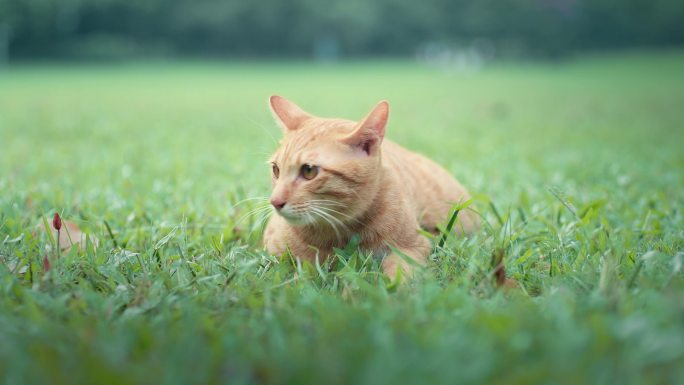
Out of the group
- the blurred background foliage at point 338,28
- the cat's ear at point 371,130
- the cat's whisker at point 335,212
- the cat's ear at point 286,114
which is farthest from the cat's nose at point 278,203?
the blurred background foliage at point 338,28

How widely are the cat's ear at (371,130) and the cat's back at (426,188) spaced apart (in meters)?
0.20

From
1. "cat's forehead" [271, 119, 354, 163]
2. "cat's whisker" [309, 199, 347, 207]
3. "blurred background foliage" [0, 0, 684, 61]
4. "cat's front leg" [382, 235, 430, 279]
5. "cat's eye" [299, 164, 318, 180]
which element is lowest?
"blurred background foliage" [0, 0, 684, 61]

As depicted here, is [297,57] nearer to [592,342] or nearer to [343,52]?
[343,52]

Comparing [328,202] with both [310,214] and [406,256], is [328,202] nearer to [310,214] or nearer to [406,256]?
[310,214]

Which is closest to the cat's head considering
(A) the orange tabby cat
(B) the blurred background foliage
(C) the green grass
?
(A) the orange tabby cat

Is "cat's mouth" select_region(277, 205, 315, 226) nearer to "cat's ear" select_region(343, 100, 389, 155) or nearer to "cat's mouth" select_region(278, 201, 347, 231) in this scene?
"cat's mouth" select_region(278, 201, 347, 231)

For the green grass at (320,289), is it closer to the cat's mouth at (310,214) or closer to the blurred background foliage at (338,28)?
the cat's mouth at (310,214)

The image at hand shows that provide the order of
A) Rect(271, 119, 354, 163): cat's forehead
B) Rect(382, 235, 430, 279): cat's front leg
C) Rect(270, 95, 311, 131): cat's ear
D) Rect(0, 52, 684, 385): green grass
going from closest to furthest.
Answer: Rect(0, 52, 684, 385): green grass < Rect(382, 235, 430, 279): cat's front leg < Rect(271, 119, 354, 163): cat's forehead < Rect(270, 95, 311, 131): cat's ear

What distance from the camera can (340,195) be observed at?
209 cm

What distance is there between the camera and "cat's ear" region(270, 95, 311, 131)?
92.9 inches

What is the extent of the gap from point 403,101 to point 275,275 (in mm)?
9037

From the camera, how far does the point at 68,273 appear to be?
1.90 meters

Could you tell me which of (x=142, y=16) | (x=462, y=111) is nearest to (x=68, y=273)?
(x=462, y=111)

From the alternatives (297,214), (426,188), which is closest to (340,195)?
(297,214)
